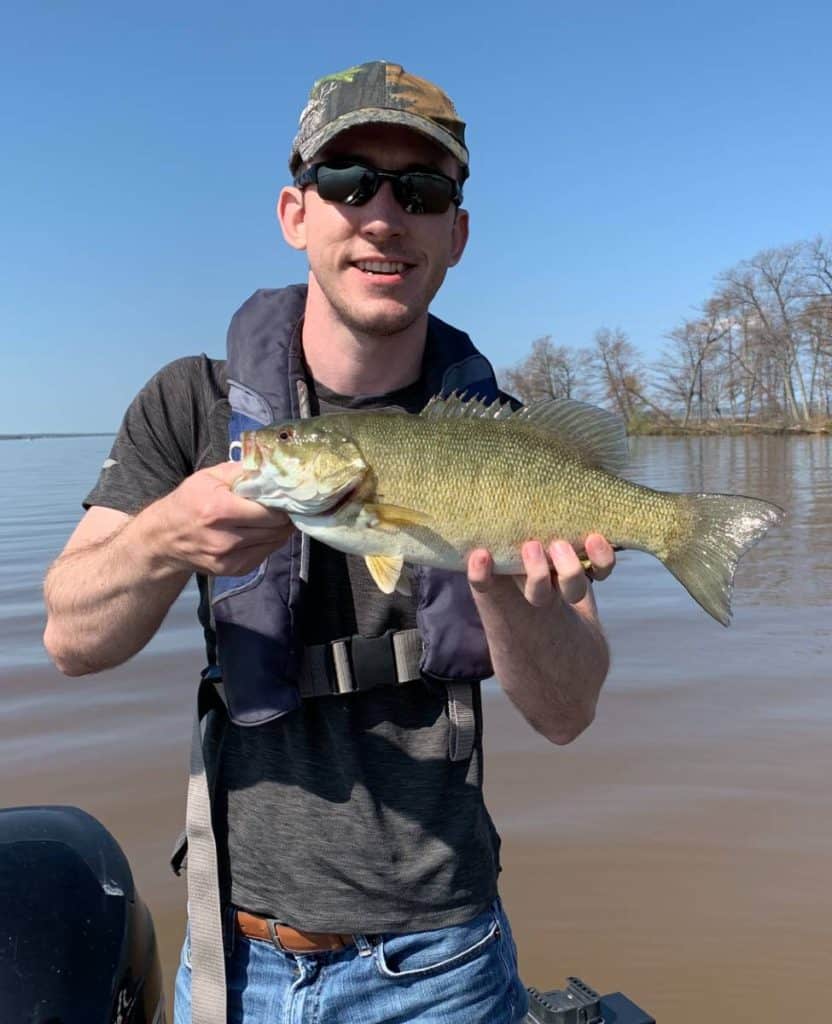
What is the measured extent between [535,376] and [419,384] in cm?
5777

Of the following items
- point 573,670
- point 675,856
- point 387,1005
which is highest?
point 573,670

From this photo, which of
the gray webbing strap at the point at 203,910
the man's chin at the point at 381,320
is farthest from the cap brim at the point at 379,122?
the gray webbing strap at the point at 203,910

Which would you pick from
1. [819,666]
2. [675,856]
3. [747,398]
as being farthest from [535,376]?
[675,856]

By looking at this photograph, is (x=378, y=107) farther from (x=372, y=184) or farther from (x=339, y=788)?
(x=339, y=788)

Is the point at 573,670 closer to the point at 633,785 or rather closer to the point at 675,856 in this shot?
the point at 675,856

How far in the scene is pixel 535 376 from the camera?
2352 inches

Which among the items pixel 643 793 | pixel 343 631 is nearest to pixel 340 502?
pixel 343 631

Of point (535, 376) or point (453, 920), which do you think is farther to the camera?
point (535, 376)

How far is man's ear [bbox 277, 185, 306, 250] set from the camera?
317 centimetres

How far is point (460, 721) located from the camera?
2.80 m

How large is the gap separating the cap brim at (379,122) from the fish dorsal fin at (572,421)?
848 millimetres

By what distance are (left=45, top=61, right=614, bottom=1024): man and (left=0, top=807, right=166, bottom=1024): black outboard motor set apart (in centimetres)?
20

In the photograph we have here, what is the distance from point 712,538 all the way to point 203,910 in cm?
201

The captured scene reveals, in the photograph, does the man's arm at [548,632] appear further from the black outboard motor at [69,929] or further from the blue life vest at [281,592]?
the black outboard motor at [69,929]
